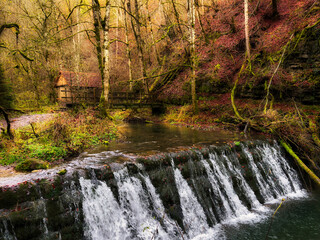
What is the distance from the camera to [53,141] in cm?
659

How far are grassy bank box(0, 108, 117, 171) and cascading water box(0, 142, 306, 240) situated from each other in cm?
176

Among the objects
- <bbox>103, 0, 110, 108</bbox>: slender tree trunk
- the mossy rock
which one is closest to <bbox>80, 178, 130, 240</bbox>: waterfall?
the mossy rock

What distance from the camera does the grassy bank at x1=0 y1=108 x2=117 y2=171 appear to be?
5.46 m

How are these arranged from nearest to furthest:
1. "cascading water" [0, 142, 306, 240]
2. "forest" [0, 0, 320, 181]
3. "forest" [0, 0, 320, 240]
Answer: "forest" [0, 0, 320, 240], "cascading water" [0, 142, 306, 240], "forest" [0, 0, 320, 181]

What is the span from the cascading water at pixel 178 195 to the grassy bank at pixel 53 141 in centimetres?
176

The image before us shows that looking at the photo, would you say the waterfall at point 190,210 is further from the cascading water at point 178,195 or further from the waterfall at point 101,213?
the waterfall at point 101,213

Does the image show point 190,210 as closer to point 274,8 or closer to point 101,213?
point 101,213

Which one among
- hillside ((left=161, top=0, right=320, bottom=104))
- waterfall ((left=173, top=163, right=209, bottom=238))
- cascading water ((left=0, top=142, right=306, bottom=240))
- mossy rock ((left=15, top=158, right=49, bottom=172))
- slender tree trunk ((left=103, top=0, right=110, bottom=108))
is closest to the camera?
cascading water ((left=0, top=142, right=306, bottom=240))

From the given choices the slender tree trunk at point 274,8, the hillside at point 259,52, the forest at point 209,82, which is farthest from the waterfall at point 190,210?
the slender tree trunk at point 274,8

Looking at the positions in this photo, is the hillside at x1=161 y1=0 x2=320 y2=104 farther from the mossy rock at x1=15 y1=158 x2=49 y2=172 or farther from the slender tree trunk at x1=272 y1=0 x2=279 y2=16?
the mossy rock at x1=15 y1=158 x2=49 y2=172

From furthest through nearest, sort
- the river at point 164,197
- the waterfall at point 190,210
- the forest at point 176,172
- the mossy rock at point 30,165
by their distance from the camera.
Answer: the waterfall at point 190,210 → the mossy rock at point 30,165 → the forest at point 176,172 → the river at point 164,197

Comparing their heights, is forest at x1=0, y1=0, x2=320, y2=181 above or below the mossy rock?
above

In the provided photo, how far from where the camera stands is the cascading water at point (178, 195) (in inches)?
166

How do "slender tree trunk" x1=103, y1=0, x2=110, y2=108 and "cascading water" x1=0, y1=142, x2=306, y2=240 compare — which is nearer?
"cascading water" x1=0, y1=142, x2=306, y2=240
